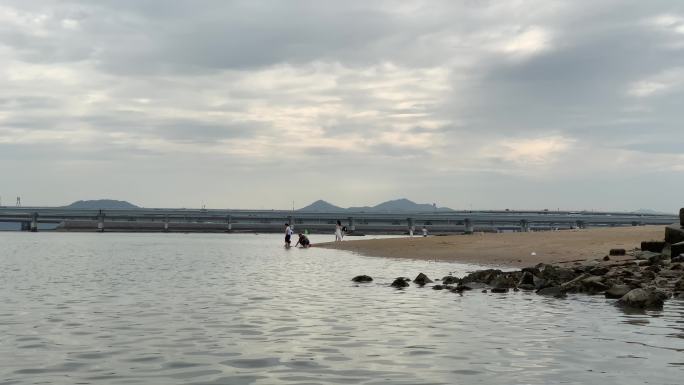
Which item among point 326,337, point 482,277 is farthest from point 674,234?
point 326,337

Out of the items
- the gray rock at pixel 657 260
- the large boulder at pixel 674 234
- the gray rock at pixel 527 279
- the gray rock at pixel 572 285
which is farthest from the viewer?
the large boulder at pixel 674 234

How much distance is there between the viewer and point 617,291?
22406 millimetres

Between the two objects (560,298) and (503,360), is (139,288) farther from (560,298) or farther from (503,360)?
(503,360)

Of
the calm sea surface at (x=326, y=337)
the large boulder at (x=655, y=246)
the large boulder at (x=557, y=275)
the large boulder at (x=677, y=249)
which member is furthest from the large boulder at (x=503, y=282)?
the large boulder at (x=655, y=246)

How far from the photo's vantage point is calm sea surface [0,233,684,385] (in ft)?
37.2

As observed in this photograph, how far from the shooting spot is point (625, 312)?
757 inches

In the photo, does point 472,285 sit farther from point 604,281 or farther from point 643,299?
point 643,299

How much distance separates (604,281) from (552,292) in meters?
2.60

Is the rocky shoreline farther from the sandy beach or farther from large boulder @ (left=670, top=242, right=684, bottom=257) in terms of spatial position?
the sandy beach

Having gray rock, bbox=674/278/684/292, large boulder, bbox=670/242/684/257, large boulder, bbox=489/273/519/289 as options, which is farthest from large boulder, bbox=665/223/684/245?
large boulder, bbox=489/273/519/289

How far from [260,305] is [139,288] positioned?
8.07 metres

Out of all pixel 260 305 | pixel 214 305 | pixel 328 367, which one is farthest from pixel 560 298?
pixel 328 367

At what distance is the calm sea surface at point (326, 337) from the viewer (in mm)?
11352

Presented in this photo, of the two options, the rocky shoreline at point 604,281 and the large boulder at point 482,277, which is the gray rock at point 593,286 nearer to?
the rocky shoreline at point 604,281
